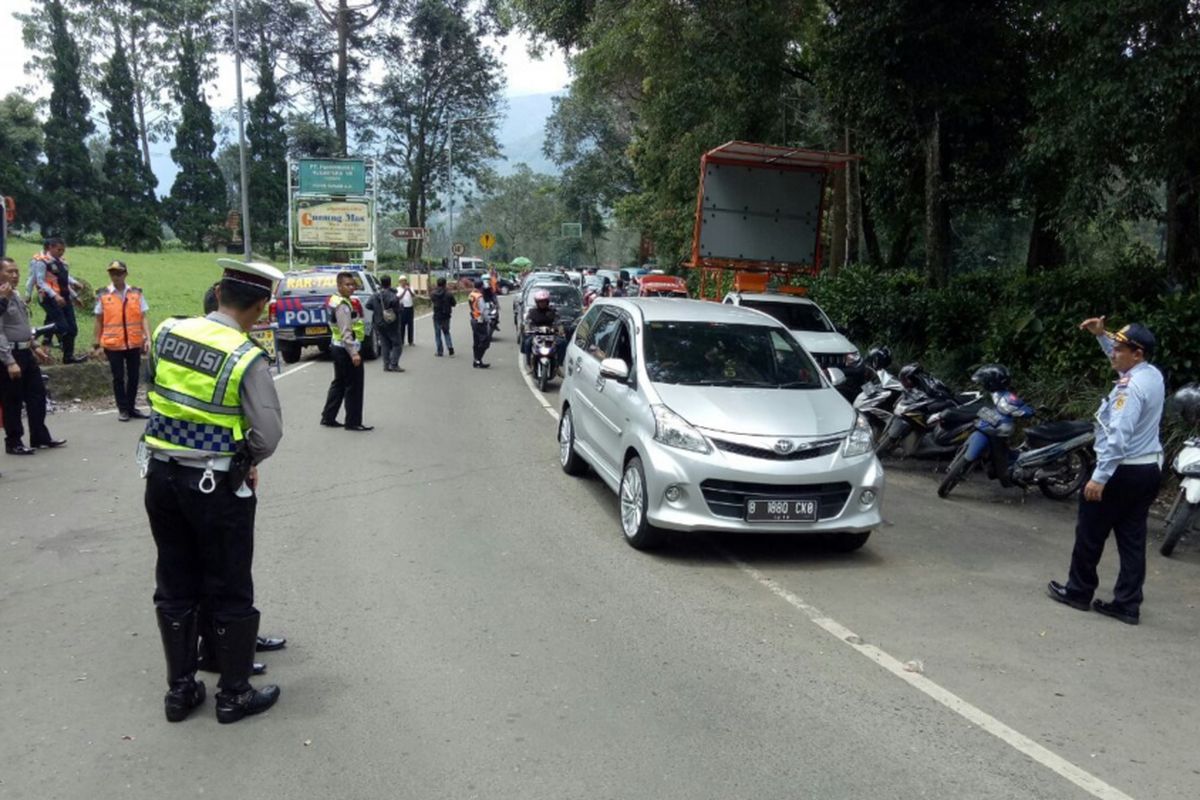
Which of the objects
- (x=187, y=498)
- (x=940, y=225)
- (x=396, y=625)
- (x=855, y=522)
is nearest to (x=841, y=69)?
(x=940, y=225)

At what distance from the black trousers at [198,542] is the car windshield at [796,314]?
11.2 m

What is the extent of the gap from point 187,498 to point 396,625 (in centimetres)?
167

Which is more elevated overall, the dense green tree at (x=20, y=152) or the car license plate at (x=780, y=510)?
the dense green tree at (x=20, y=152)

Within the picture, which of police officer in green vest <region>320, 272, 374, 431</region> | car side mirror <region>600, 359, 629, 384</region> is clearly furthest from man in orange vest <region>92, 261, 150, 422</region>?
car side mirror <region>600, 359, 629, 384</region>

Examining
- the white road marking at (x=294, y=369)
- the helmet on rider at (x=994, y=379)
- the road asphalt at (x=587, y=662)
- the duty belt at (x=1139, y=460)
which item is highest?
the helmet on rider at (x=994, y=379)

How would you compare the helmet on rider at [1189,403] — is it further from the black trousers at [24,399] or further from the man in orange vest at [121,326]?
the man in orange vest at [121,326]

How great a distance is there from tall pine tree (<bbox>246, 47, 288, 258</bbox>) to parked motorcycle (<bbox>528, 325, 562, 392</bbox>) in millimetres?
38924

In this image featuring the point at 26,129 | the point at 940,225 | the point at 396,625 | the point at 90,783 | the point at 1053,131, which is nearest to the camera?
the point at 90,783

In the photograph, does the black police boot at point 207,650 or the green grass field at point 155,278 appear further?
the green grass field at point 155,278

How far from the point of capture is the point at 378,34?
49.3 m

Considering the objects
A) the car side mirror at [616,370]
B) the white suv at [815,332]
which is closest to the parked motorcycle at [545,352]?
the white suv at [815,332]

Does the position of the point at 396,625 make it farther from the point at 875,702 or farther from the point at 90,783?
the point at 875,702

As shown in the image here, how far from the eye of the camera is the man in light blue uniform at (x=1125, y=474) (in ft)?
18.2

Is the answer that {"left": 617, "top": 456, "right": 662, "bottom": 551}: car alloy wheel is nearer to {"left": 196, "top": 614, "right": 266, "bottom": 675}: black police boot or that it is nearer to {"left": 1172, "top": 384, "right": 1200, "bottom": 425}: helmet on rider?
{"left": 196, "top": 614, "right": 266, "bottom": 675}: black police boot
